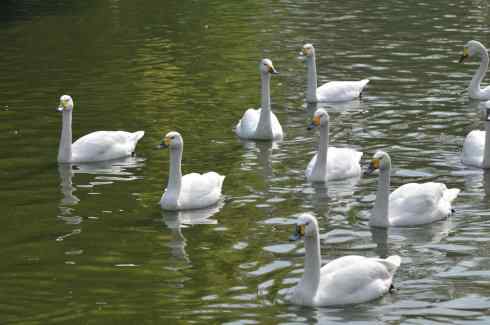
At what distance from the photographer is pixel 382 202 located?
1498cm

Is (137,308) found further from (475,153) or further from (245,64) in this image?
(245,64)

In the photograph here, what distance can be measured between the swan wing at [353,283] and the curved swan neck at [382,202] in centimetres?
234

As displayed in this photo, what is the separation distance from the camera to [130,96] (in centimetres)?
2441

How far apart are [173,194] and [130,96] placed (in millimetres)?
8551

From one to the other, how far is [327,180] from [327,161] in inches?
12.9

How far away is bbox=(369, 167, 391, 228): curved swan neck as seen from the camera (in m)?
14.9

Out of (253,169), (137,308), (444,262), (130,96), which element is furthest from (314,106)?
(137,308)

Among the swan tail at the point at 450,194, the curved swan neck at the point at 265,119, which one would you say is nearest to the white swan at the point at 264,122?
the curved swan neck at the point at 265,119

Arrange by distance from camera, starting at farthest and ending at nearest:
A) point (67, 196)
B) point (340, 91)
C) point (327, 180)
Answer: point (340, 91)
point (327, 180)
point (67, 196)

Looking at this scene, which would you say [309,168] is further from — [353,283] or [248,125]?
[353,283]

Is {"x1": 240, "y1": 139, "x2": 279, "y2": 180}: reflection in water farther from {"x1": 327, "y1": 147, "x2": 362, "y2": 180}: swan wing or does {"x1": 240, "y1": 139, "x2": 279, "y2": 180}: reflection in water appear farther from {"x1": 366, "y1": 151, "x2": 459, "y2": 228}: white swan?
{"x1": 366, "y1": 151, "x2": 459, "y2": 228}: white swan

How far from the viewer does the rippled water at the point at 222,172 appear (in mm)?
12711

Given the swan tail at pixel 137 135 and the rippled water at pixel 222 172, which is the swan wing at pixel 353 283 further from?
the swan tail at pixel 137 135

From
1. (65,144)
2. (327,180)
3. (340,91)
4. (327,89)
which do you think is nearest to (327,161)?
(327,180)
